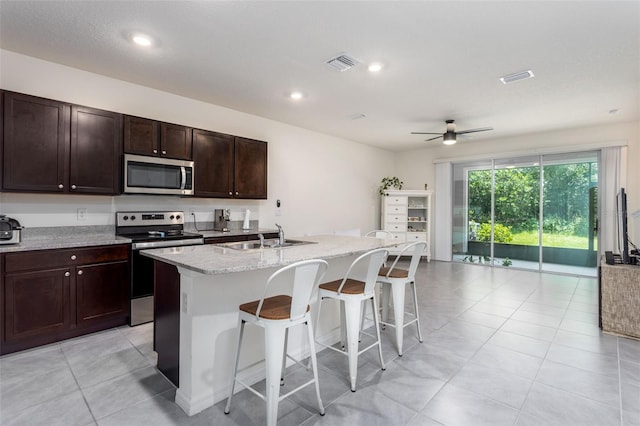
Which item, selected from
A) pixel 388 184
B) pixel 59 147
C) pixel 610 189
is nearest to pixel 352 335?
pixel 59 147

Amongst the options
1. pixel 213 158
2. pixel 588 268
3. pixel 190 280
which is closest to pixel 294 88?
pixel 213 158

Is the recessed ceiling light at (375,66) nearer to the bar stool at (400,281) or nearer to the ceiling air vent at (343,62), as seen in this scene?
the ceiling air vent at (343,62)

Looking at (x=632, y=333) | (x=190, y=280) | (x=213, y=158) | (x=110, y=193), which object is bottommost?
(x=632, y=333)

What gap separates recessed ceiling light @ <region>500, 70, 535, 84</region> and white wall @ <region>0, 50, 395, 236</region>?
3.21 metres

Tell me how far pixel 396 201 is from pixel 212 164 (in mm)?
4496

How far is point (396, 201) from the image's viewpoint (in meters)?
7.35

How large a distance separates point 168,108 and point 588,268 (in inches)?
→ 287

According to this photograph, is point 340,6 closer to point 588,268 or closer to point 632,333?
point 632,333

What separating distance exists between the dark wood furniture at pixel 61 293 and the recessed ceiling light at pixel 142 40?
6.16 feet

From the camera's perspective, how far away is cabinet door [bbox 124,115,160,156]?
3.40 metres

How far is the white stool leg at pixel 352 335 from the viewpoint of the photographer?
219cm

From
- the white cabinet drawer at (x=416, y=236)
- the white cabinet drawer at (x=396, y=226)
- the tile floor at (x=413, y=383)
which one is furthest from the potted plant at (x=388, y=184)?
the tile floor at (x=413, y=383)

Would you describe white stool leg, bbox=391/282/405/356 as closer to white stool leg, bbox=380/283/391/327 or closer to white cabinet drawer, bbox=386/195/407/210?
white stool leg, bbox=380/283/391/327

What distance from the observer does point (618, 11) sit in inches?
91.0
